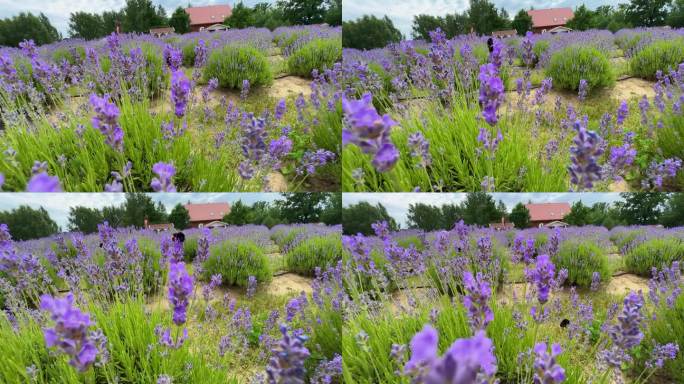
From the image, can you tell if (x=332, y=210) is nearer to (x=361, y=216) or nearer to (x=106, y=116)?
(x=361, y=216)

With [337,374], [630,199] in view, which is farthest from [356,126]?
[630,199]

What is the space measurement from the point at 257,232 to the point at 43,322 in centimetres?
119

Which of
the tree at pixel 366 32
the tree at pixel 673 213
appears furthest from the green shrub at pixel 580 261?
the tree at pixel 366 32

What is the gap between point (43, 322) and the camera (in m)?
2.16

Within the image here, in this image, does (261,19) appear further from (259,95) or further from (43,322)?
(43,322)

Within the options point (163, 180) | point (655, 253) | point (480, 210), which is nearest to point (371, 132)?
point (163, 180)

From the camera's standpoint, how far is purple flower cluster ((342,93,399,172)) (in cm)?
104

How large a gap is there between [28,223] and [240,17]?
5.64 feet

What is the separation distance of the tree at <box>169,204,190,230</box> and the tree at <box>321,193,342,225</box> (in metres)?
0.77

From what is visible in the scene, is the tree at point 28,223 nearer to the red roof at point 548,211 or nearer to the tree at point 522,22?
the red roof at point 548,211

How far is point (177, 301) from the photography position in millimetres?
1499

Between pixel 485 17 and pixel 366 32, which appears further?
pixel 485 17

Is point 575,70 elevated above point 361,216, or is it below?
above

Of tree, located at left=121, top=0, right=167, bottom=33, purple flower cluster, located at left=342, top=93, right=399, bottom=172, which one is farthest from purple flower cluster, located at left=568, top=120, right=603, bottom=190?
tree, located at left=121, top=0, right=167, bottom=33
